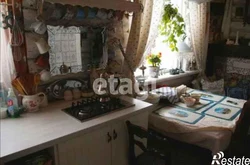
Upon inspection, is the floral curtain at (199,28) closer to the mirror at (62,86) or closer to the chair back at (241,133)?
the chair back at (241,133)

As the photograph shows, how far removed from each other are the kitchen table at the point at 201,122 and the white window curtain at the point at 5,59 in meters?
1.20

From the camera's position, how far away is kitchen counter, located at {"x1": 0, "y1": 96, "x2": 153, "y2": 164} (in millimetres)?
950

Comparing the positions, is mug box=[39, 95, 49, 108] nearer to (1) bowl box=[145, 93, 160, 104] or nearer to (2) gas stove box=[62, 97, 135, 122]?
(2) gas stove box=[62, 97, 135, 122]

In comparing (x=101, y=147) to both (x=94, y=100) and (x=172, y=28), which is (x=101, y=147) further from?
(x=172, y=28)

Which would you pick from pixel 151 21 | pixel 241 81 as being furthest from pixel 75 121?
pixel 241 81

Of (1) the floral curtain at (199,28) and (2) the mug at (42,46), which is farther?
(1) the floral curtain at (199,28)

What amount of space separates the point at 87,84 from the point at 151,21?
100 centimetres

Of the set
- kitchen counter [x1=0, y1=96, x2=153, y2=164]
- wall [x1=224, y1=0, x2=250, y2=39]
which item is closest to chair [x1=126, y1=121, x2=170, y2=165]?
kitchen counter [x1=0, y1=96, x2=153, y2=164]

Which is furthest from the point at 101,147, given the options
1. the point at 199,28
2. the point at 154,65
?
the point at 199,28

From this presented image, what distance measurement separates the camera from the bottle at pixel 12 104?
1.29 m

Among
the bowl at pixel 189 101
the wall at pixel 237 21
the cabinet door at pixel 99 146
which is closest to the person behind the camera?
the cabinet door at pixel 99 146

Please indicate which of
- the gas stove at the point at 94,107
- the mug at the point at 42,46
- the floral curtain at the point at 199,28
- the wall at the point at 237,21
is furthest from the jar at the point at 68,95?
the wall at the point at 237,21

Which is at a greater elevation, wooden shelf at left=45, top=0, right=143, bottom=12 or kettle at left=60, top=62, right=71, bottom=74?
wooden shelf at left=45, top=0, right=143, bottom=12

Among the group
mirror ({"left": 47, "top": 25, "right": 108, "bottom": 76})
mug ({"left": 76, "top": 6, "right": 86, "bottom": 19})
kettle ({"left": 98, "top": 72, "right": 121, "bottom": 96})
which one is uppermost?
mug ({"left": 76, "top": 6, "right": 86, "bottom": 19})
